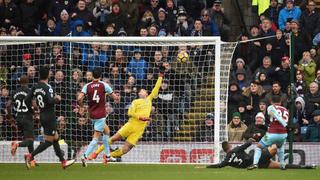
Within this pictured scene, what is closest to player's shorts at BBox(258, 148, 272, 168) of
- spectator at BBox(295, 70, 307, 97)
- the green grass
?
the green grass

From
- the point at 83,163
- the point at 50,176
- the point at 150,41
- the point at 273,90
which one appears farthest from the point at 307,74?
the point at 50,176

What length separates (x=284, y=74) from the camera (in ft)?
73.2

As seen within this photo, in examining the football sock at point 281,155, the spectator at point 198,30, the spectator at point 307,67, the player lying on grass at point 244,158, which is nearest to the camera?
the football sock at point 281,155

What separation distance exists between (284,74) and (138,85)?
11.3ft

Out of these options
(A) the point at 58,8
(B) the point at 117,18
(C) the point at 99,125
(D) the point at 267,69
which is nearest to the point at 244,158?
(C) the point at 99,125

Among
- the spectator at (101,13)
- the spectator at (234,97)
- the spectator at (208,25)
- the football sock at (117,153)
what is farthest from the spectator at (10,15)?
the spectator at (234,97)

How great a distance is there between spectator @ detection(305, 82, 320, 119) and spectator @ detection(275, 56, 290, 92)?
824 millimetres

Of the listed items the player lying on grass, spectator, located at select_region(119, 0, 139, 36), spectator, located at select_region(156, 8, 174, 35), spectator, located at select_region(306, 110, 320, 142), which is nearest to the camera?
the player lying on grass

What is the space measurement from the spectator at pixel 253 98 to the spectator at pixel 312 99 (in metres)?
1.13

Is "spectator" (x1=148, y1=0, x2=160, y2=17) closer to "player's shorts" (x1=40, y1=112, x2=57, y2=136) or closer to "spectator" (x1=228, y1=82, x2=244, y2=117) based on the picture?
"spectator" (x1=228, y1=82, x2=244, y2=117)

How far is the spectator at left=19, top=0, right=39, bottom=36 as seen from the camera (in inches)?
973

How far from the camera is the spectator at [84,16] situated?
2411 cm

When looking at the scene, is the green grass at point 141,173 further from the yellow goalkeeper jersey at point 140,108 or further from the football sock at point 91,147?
the yellow goalkeeper jersey at point 140,108

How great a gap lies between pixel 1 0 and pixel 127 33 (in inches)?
141
